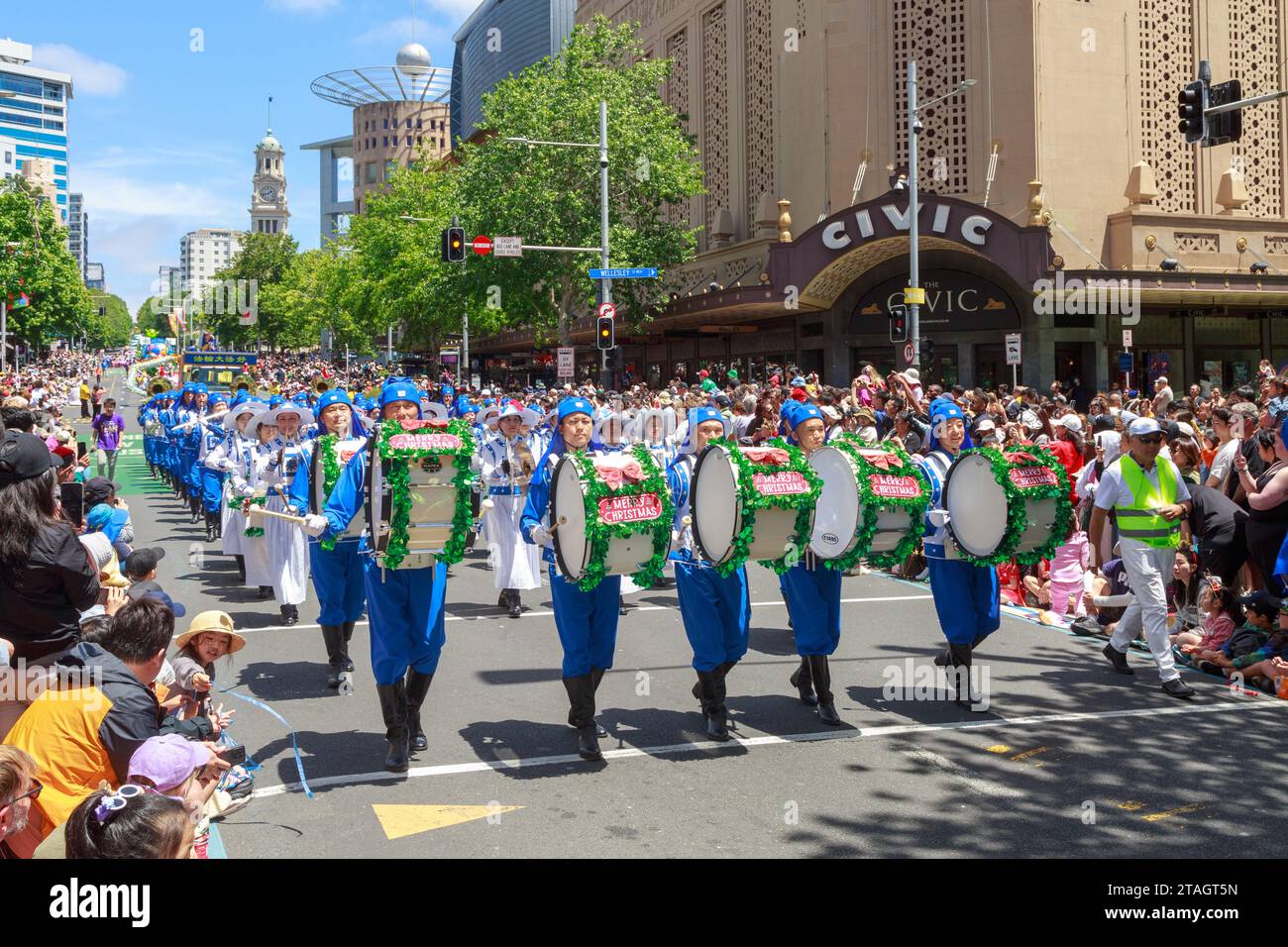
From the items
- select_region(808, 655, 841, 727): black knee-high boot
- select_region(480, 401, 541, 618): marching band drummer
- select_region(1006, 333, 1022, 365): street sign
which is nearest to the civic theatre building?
select_region(1006, 333, 1022, 365): street sign

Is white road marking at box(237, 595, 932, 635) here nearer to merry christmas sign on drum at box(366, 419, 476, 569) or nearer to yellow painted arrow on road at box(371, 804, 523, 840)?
merry christmas sign on drum at box(366, 419, 476, 569)

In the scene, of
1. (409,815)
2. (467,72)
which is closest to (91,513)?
(409,815)

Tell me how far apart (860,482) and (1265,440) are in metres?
3.95

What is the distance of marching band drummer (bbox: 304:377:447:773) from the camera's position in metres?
6.87

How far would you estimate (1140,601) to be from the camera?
8.69 m

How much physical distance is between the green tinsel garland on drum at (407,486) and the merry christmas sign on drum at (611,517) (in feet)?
1.84

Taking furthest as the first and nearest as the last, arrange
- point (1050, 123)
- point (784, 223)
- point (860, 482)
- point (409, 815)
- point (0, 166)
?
point (0, 166) → point (784, 223) → point (1050, 123) → point (860, 482) → point (409, 815)

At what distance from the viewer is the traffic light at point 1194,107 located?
637 inches

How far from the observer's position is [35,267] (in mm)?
53281

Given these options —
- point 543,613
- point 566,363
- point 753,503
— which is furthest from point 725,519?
point 566,363

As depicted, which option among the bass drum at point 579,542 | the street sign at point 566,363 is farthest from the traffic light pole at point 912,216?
the bass drum at point 579,542

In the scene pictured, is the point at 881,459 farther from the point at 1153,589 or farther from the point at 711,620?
the point at 1153,589

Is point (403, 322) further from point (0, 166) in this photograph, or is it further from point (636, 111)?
point (0, 166)

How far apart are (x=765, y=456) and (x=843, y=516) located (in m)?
0.76
